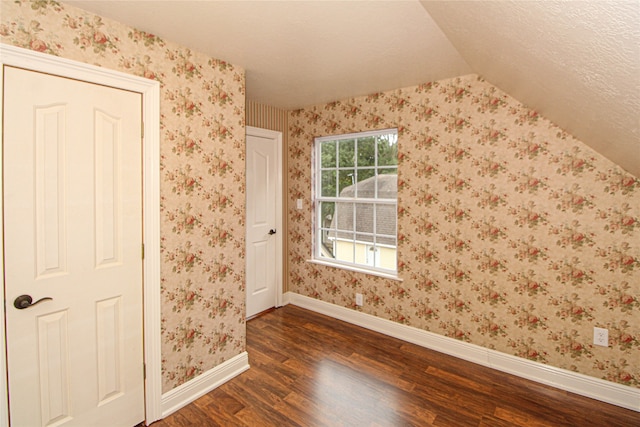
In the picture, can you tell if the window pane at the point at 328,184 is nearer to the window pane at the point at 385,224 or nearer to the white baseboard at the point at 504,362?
the window pane at the point at 385,224

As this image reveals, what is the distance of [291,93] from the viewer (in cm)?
311

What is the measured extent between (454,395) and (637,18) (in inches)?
91.0

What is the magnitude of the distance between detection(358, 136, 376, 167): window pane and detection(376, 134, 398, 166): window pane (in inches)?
2.7

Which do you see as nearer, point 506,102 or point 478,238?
point 506,102

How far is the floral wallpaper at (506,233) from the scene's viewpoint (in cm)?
213

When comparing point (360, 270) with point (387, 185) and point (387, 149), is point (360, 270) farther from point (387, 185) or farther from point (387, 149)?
point (387, 149)

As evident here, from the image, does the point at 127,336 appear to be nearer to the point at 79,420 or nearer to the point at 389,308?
the point at 79,420

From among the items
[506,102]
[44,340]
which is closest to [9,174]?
[44,340]

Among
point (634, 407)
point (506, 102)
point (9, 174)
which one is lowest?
point (634, 407)

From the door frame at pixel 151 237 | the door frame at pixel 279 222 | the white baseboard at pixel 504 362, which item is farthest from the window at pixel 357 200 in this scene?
the door frame at pixel 151 237

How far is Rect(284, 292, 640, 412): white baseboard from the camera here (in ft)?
7.03

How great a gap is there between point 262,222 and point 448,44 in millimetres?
2505

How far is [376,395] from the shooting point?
2232 mm

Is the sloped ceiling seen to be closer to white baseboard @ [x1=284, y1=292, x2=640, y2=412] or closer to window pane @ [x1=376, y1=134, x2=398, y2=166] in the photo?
window pane @ [x1=376, y1=134, x2=398, y2=166]
